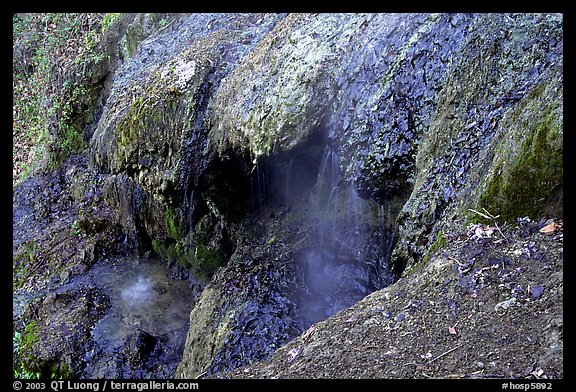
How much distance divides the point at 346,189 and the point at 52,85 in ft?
33.0

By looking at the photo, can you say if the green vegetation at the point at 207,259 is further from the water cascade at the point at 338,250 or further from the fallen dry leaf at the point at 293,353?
the fallen dry leaf at the point at 293,353

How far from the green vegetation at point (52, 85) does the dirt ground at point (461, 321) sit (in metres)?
10.3

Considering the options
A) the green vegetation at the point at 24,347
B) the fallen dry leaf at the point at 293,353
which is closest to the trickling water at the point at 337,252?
the fallen dry leaf at the point at 293,353

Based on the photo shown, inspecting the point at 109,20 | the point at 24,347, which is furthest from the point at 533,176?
the point at 109,20

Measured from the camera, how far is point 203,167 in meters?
6.98

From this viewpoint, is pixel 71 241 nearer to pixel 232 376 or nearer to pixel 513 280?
pixel 232 376

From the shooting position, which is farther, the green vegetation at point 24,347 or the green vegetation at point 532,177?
the green vegetation at point 24,347

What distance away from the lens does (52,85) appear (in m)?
12.4

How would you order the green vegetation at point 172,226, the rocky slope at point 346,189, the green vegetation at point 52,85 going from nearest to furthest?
the rocky slope at point 346,189 → the green vegetation at point 172,226 → the green vegetation at point 52,85

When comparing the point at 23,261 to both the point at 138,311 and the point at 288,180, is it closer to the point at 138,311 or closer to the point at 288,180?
the point at 138,311

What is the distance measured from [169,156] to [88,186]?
16.6 ft

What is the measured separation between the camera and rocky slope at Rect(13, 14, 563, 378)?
3.22 metres

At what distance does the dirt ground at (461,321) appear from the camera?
8.97ft
